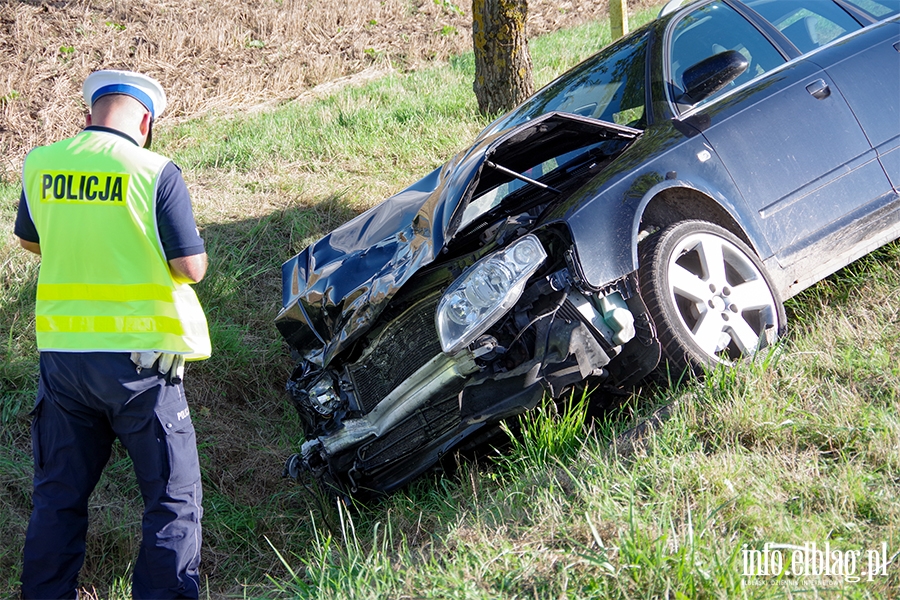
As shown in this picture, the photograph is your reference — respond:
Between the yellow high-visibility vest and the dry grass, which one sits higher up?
the dry grass

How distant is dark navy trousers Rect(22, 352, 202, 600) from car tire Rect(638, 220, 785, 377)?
182cm

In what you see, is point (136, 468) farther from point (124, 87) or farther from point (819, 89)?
point (819, 89)

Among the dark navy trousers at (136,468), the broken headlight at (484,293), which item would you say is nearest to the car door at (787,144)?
the broken headlight at (484,293)

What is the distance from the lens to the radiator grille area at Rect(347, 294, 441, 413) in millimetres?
3062

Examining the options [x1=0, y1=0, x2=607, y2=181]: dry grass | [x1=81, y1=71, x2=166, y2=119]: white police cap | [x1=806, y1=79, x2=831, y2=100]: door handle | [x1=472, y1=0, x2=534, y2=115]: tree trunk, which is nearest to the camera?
[x1=81, y1=71, x2=166, y2=119]: white police cap

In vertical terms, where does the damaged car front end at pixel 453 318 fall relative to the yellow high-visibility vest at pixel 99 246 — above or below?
below

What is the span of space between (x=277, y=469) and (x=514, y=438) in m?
1.59

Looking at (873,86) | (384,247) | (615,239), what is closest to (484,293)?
(615,239)

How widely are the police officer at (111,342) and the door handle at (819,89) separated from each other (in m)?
2.76

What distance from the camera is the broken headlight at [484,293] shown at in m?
2.64

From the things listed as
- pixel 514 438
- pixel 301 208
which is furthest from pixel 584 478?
pixel 301 208

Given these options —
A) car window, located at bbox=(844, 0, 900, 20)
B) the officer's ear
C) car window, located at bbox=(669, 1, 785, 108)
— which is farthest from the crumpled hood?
car window, located at bbox=(844, 0, 900, 20)

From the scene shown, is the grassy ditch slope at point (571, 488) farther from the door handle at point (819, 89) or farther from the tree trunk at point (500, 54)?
the tree trunk at point (500, 54)

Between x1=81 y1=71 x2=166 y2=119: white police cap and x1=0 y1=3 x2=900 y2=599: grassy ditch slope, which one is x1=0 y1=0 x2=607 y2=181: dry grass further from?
x1=81 y1=71 x2=166 y2=119: white police cap
